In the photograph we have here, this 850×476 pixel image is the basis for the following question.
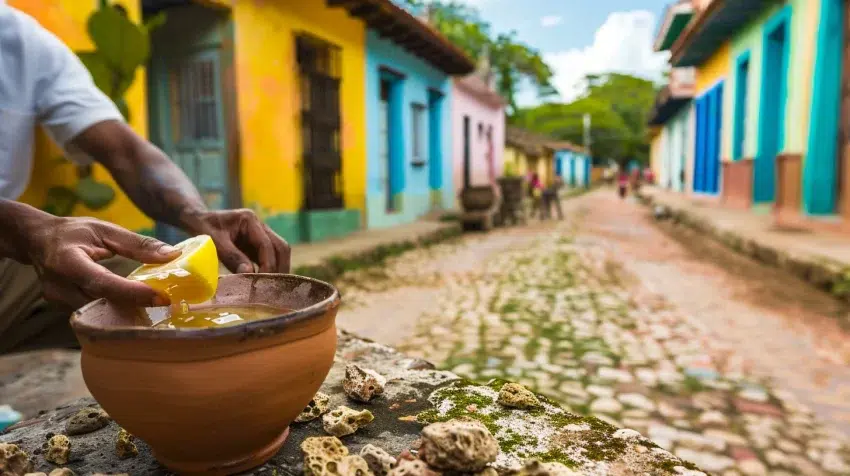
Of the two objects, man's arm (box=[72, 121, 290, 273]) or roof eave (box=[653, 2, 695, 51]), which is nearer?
man's arm (box=[72, 121, 290, 273])

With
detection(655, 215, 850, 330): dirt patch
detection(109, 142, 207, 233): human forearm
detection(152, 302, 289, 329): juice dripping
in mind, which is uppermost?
detection(109, 142, 207, 233): human forearm

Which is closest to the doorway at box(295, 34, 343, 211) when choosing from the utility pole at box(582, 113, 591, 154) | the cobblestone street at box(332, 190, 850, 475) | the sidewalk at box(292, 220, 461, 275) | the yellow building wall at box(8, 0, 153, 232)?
the sidewalk at box(292, 220, 461, 275)

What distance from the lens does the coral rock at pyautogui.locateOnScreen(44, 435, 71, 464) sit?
103 centimetres

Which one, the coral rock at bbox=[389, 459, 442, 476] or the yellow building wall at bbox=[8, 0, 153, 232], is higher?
the yellow building wall at bbox=[8, 0, 153, 232]

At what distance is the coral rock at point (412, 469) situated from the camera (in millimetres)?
877

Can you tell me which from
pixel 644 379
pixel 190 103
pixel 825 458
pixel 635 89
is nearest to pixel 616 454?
pixel 825 458

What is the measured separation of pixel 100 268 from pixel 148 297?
0.13 meters

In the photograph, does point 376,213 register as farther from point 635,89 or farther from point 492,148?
point 635,89

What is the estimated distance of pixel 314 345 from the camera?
0.88 m

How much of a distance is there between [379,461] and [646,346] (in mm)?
2770

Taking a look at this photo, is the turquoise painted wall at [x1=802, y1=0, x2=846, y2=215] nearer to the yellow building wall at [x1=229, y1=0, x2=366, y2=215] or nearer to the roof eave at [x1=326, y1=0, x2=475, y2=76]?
the roof eave at [x1=326, y1=0, x2=475, y2=76]

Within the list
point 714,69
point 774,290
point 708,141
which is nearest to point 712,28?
point 714,69

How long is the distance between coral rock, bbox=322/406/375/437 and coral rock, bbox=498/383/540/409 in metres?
0.29

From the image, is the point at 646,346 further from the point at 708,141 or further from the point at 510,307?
the point at 708,141
